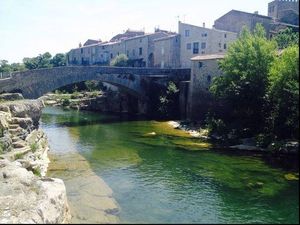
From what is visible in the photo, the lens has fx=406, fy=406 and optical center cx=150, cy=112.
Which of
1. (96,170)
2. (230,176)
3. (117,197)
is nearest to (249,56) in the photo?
(230,176)

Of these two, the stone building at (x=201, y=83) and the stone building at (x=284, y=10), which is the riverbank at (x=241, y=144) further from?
the stone building at (x=284, y=10)

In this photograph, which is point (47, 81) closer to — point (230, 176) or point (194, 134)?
point (194, 134)

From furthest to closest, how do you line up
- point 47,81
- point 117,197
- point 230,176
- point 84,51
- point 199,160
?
point 84,51 → point 47,81 → point 199,160 → point 230,176 → point 117,197

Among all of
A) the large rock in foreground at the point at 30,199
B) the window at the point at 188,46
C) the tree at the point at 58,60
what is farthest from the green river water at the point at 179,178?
the tree at the point at 58,60

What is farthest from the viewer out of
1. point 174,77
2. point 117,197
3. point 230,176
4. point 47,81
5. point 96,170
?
point 174,77

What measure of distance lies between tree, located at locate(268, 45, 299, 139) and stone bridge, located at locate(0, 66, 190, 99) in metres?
23.0

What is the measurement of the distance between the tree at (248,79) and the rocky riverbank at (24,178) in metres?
14.7

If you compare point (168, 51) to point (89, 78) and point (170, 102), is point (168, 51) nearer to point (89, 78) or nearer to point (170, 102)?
point (170, 102)

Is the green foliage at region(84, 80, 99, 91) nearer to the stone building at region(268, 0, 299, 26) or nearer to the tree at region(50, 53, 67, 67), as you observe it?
the tree at region(50, 53, 67, 67)

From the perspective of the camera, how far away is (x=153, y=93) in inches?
1997

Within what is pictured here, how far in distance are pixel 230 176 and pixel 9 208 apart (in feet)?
37.3

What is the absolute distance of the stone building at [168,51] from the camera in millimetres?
58053

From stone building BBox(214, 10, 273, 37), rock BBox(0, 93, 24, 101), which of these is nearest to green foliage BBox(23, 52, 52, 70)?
stone building BBox(214, 10, 273, 37)

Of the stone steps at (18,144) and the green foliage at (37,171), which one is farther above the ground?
the stone steps at (18,144)
